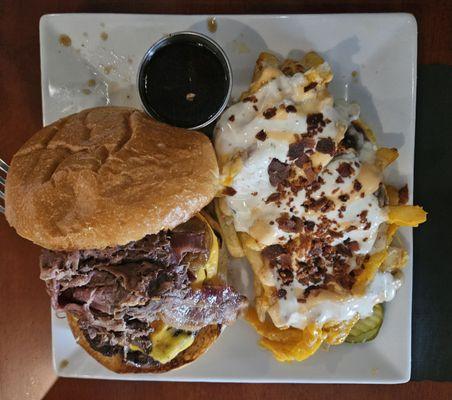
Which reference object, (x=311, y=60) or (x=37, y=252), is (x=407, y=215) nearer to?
(x=311, y=60)

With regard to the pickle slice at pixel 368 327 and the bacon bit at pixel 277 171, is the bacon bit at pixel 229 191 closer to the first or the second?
the bacon bit at pixel 277 171

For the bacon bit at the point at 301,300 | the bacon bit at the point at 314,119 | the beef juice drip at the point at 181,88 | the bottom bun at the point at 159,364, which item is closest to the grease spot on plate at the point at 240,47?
the beef juice drip at the point at 181,88

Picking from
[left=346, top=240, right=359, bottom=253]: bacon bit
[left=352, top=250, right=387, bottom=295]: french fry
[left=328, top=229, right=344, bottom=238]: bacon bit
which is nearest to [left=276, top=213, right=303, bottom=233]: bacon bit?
[left=328, top=229, right=344, bottom=238]: bacon bit

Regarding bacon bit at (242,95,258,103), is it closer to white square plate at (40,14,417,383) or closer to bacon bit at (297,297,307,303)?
white square plate at (40,14,417,383)

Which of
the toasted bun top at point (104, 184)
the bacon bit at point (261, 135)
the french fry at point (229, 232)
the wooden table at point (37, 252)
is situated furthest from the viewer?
the wooden table at point (37, 252)

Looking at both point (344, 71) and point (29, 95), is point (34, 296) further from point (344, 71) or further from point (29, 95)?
point (344, 71)
